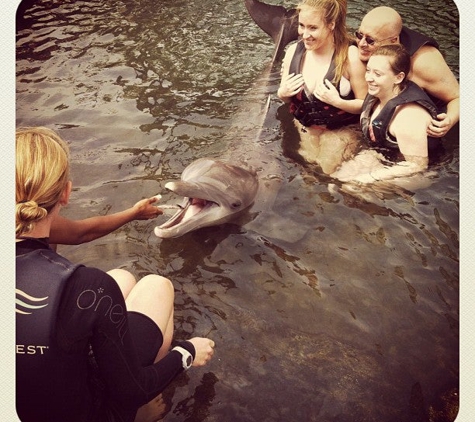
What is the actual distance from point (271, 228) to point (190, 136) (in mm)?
1614

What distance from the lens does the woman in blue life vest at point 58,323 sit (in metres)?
2.14

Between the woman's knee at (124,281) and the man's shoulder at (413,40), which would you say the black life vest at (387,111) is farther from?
the woman's knee at (124,281)

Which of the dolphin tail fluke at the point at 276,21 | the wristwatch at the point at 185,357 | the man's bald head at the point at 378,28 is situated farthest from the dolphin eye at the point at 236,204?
the dolphin tail fluke at the point at 276,21

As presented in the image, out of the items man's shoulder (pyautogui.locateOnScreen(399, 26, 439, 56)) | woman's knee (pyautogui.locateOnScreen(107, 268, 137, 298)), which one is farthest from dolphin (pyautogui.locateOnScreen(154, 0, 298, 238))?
man's shoulder (pyautogui.locateOnScreen(399, 26, 439, 56))

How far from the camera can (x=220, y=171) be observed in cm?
479

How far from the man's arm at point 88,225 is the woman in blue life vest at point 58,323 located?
94 centimetres

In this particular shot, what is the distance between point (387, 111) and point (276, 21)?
7.49 ft

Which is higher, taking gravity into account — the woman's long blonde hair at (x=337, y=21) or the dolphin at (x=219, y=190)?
the woman's long blonde hair at (x=337, y=21)

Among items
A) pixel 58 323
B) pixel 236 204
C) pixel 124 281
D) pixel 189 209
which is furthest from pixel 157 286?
pixel 236 204

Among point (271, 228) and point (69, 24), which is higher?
point (69, 24)

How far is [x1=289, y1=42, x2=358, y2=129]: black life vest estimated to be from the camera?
5359 mm
